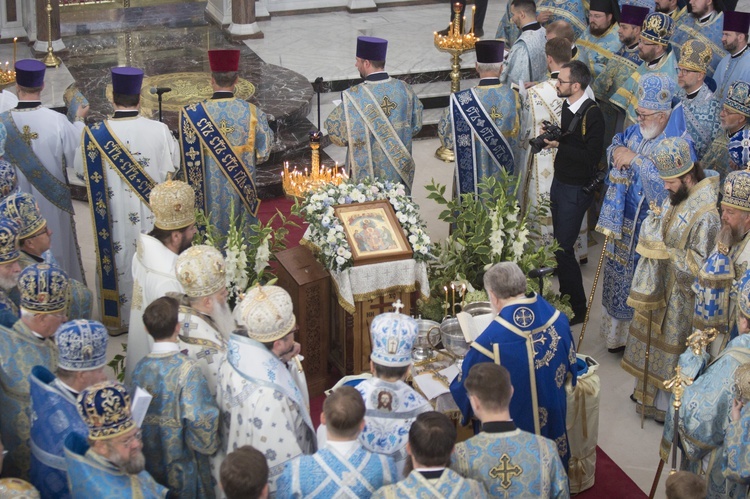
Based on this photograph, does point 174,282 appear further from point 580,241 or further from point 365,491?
point 580,241

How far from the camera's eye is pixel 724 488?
5375mm

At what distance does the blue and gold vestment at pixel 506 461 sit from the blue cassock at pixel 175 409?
4.08ft

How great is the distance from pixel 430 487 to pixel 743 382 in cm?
163

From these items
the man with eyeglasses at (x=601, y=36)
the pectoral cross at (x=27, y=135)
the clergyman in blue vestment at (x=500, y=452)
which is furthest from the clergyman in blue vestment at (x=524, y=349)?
the man with eyeglasses at (x=601, y=36)

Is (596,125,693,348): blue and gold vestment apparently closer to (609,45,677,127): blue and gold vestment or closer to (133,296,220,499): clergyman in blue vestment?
(609,45,677,127): blue and gold vestment

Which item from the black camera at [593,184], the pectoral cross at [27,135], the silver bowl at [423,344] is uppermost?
the pectoral cross at [27,135]

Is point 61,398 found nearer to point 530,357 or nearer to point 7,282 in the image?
point 7,282

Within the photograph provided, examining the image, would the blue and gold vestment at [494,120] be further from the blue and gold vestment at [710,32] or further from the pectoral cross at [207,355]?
the pectoral cross at [207,355]

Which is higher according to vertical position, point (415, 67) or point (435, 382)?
point (415, 67)

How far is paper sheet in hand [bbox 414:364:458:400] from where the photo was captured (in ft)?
20.0

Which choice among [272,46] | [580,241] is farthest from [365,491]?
[272,46]

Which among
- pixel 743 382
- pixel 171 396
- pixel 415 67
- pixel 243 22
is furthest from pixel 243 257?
pixel 243 22

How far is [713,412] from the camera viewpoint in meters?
5.21

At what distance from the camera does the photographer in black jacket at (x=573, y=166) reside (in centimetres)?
792
